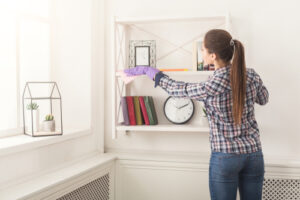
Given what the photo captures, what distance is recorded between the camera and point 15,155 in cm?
187

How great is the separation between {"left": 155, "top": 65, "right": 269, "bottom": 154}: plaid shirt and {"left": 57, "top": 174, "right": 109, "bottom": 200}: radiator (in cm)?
90

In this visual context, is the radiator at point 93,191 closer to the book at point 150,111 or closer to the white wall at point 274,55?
the book at point 150,111

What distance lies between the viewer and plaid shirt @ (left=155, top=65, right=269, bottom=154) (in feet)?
5.71

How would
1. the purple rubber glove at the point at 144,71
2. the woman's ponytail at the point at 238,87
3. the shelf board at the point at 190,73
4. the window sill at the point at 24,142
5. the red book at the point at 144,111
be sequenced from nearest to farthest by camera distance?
the woman's ponytail at the point at 238,87 < the window sill at the point at 24,142 < the purple rubber glove at the point at 144,71 < the shelf board at the point at 190,73 < the red book at the point at 144,111

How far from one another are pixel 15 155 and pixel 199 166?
4.09 feet

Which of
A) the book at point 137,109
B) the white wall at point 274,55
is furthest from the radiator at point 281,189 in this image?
the book at point 137,109

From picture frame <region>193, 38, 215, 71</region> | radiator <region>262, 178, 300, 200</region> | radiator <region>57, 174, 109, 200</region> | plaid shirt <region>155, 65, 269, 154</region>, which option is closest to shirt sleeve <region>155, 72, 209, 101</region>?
plaid shirt <region>155, 65, 269, 154</region>

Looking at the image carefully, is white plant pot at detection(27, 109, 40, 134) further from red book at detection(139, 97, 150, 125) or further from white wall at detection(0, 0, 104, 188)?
red book at detection(139, 97, 150, 125)

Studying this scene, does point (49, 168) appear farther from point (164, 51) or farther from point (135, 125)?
point (164, 51)

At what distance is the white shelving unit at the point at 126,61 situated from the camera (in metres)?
2.34

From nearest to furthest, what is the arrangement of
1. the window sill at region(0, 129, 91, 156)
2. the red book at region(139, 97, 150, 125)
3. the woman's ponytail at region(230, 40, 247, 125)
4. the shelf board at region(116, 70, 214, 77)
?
the woman's ponytail at region(230, 40, 247, 125)
the window sill at region(0, 129, 91, 156)
the shelf board at region(116, 70, 214, 77)
the red book at region(139, 97, 150, 125)

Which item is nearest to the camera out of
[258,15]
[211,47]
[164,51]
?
[211,47]

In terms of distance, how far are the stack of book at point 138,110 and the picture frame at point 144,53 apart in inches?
9.9

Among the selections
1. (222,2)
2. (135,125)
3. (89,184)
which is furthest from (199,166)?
(222,2)
